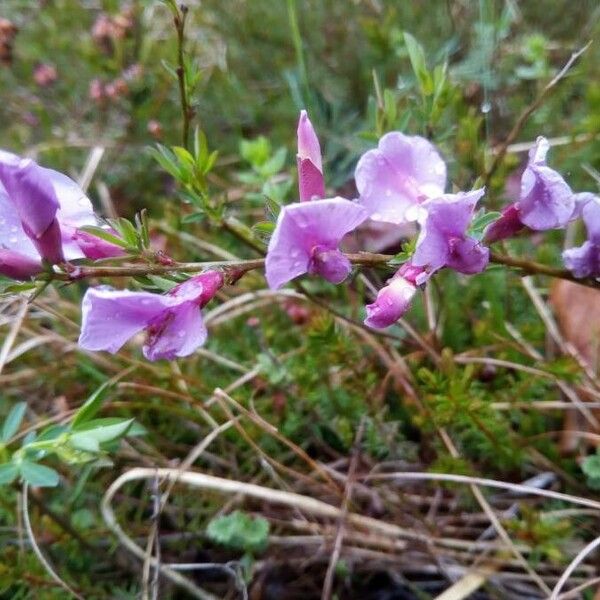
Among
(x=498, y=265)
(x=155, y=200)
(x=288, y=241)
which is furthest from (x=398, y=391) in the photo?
(x=155, y=200)

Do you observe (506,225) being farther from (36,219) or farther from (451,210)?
(36,219)

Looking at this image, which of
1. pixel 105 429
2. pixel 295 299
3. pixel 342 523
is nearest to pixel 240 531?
pixel 342 523

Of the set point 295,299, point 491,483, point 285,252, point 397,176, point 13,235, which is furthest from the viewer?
point 295,299

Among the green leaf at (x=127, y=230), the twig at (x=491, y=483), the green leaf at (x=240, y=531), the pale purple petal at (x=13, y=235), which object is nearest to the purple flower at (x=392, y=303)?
the green leaf at (x=127, y=230)

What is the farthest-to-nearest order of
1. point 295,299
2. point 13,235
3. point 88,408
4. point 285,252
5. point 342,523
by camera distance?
Result: 1. point 295,299
2. point 342,523
3. point 88,408
4. point 13,235
5. point 285,252

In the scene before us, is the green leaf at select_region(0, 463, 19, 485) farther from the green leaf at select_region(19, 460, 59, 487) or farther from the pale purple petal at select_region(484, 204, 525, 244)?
the pale purple petal at select_region(484, 204, 525, 244)

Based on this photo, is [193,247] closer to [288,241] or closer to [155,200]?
[155,200]

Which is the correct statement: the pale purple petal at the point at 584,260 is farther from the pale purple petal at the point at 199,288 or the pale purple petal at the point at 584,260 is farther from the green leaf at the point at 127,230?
the green leaf at the point at 127,230
